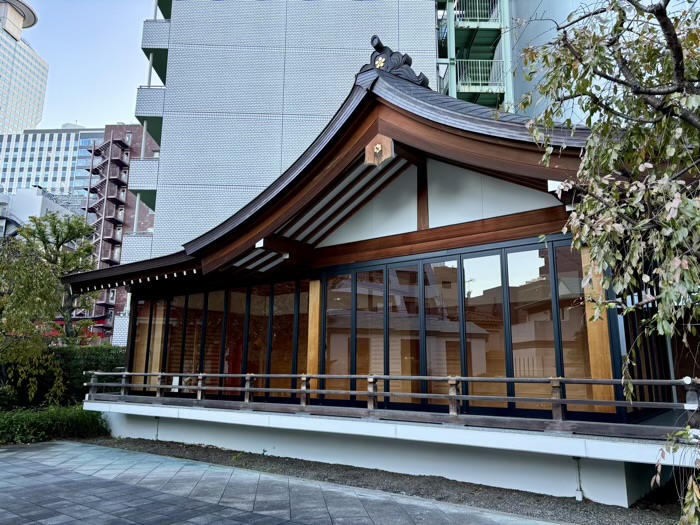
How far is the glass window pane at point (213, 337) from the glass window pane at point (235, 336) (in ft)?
0.87

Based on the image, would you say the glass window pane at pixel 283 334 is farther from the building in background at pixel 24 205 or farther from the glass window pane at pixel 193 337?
the building in background at pixel 24 205

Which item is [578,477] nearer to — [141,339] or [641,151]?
[641,151]

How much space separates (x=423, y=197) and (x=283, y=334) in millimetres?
3730

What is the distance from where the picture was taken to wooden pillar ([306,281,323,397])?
28.8ft

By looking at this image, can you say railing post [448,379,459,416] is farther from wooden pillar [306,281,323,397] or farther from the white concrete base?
wooden pillar [306,281,323,397]

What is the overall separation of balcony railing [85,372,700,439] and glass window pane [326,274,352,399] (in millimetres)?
154

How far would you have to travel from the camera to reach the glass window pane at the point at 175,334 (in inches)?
443

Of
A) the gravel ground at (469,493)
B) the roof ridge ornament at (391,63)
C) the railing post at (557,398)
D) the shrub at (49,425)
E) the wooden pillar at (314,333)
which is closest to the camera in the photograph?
the gravel ground at (469,493)

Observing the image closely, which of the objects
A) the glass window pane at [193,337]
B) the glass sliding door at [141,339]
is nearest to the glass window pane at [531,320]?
the glass window pane at [193,337]

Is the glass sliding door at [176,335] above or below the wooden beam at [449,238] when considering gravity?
below

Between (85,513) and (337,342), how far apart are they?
431 centimetres

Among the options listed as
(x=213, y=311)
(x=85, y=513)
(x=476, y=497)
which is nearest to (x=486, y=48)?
(x=213, y=311)

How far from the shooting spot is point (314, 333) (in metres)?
8.90

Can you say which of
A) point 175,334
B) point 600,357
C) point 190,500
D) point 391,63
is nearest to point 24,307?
point 175,334
